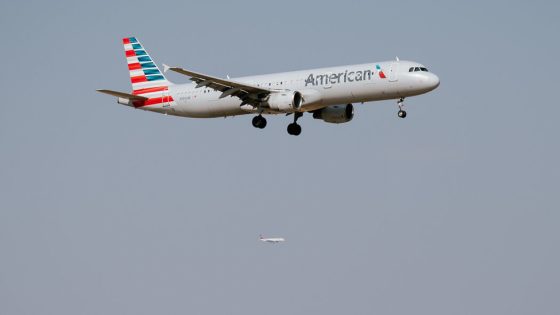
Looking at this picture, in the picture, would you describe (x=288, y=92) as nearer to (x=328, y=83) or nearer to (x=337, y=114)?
(x=328, y=83)

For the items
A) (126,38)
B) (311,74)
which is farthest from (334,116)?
(126,38)

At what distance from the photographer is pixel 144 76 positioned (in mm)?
79375

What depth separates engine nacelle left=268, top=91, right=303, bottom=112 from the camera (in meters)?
68.7

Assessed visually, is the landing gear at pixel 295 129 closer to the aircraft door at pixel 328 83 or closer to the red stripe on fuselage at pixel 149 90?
the aircraft door at pixel 328 83

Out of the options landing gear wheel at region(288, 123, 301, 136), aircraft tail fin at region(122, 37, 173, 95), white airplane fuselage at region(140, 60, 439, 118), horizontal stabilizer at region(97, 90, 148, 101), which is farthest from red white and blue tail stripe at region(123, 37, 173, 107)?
landing gear wheel at region(288, 123, 301, 136)

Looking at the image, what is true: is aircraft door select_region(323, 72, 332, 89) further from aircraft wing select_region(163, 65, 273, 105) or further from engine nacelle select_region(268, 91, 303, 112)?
aircraft wing select_region(163, 65, 273, 105)

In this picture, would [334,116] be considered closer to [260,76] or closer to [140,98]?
[260,76]

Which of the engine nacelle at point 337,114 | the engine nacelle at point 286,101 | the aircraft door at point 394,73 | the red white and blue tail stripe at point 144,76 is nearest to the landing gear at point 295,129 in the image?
the engine nacelle at point 337,114

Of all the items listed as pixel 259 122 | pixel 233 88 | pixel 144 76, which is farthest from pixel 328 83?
pixel 144 76

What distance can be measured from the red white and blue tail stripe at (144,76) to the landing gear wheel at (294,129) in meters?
7.98

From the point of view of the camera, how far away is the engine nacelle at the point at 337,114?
7350 centimetres

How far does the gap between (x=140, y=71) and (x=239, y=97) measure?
1112 cm

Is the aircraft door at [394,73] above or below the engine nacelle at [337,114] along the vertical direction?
above

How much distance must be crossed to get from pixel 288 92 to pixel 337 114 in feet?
16.9
